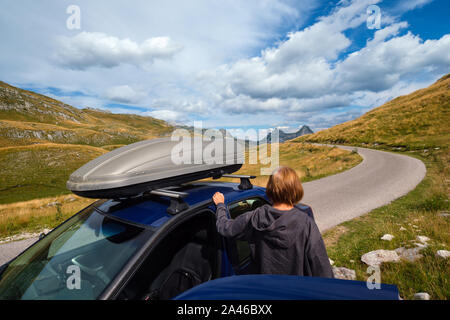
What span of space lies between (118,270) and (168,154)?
1.16 m

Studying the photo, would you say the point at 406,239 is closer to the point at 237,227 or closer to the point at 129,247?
the point at 237,227

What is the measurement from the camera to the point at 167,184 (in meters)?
2.24

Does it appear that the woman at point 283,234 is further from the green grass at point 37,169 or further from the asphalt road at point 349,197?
the green grass at point 37,169

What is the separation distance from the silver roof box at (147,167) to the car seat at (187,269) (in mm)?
765

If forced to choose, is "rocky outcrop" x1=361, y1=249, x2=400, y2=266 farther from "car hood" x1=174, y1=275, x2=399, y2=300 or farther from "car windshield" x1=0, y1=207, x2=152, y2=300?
"car windshield" x1=0, y1=207, x2=152, y2=300

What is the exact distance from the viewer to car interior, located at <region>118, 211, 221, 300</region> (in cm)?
203

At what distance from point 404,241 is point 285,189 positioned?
170 inches

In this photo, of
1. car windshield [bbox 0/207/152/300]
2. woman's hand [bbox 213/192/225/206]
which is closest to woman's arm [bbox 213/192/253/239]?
woman's hand [bbox 213/192/225/206]

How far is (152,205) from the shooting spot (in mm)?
2113

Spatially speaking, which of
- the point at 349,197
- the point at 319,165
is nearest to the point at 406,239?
the point at 349,197

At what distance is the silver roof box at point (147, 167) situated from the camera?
1887 millimetres

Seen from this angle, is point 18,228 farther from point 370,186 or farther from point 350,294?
point 370,186

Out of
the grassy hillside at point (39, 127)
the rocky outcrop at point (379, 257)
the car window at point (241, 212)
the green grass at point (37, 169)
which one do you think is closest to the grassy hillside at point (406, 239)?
the rocky outcrop at point (379, 257)

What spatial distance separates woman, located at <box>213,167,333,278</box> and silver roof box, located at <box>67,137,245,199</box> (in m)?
0.79
